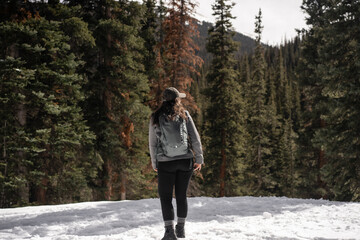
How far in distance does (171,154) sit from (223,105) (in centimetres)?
1942

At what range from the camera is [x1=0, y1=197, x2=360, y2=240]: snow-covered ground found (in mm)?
4754

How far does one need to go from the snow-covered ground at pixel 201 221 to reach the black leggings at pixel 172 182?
2.08ft

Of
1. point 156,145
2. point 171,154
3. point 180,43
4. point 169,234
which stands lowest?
point 169,234

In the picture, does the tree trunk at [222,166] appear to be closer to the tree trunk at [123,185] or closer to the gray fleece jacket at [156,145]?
the tree trunk at [123,185]

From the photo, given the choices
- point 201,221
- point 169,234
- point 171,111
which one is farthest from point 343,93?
point 169,234

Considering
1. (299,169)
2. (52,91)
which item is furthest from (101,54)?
(299,169)

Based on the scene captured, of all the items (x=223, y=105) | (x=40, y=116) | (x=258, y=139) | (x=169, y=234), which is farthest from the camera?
(x=258, y=139)

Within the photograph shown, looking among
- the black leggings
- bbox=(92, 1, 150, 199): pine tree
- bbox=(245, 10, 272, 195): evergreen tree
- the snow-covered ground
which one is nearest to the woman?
the black leggings

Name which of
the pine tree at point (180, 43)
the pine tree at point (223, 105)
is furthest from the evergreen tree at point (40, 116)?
the pine tree at point (223, 105)

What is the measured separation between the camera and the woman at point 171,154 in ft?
13.8

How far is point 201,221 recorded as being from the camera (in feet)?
19.6

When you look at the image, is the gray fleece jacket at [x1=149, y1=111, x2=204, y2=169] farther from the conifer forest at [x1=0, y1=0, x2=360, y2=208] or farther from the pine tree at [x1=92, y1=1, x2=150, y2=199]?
the pine tree at [x1=92, y1=1, x2=150, y2=199]

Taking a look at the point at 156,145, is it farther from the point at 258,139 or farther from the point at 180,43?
the point at 258,139

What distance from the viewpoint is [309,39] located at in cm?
2077
